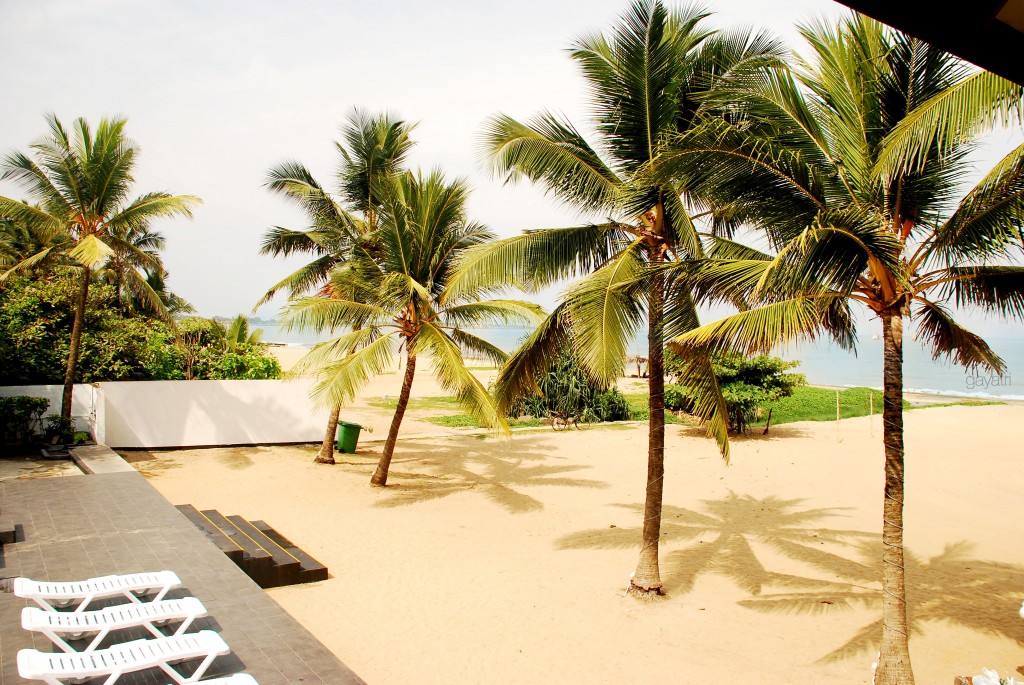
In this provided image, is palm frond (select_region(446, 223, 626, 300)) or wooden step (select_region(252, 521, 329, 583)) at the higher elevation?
palm frond (select_region(446, 223, 626, 300))

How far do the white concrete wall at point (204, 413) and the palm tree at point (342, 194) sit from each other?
1.92m

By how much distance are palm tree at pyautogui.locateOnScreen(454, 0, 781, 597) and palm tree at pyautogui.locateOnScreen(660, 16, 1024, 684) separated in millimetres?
1266

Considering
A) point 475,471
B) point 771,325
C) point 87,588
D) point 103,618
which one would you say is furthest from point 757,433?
point 103,618

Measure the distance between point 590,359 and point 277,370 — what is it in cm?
1365

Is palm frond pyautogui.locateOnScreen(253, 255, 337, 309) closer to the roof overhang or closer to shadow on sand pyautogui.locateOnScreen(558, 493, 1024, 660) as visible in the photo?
shadow on sand pyautogui.locateOnScreen(558, 493, 1024, 660)

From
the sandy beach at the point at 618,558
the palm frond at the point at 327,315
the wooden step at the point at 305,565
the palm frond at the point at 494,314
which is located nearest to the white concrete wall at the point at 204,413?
the sandy beach at the point at 618,558

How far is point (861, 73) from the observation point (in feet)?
20.6

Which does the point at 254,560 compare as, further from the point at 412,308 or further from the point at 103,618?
the point at 412,308

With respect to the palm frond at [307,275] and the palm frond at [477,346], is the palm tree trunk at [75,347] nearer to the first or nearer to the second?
the palm frond at [307,275]

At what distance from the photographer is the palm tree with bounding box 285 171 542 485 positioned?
1213 centimetres

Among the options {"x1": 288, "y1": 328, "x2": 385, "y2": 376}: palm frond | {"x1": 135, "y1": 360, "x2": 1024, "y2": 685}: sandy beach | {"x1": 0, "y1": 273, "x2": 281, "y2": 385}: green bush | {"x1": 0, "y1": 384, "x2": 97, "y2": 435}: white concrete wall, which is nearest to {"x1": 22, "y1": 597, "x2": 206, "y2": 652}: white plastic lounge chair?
{"x1": 135, "y1": 360, "x2": 1024, "y2": 685}: sandy beach

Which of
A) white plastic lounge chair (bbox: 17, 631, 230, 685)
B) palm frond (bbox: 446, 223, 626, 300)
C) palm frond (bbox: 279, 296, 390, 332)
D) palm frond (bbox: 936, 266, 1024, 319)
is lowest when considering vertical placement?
white plastic lounge chair (bbox: 17, 631, 230, 685)

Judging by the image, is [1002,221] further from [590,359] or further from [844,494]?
[844,494]

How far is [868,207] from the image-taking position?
6246 millimetres
